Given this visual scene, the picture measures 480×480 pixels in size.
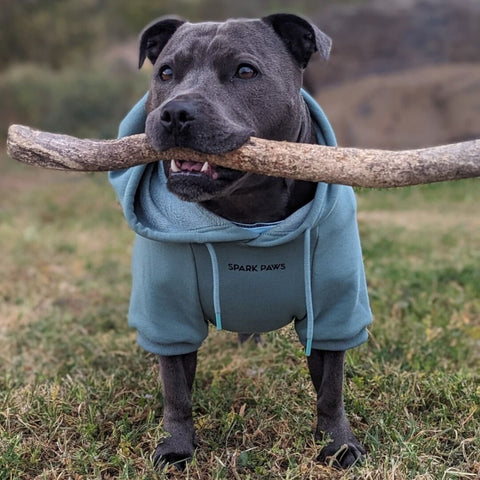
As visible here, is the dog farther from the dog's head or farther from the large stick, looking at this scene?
the large stick

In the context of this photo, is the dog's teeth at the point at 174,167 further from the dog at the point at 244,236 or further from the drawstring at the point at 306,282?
the drawstring at the point at 306,282

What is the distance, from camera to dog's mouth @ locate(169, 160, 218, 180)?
7.10ft

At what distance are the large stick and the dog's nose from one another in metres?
0.12

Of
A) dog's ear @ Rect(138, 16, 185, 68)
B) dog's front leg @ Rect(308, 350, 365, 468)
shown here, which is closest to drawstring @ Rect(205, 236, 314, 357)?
dog's front leg @ Rect(308, 350, 365, 468)

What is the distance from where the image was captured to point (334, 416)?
2.57 meters

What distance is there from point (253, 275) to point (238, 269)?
54 mm

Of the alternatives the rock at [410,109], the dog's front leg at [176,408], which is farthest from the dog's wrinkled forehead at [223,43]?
the rock at [410,109]

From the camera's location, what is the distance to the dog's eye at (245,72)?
2.25 m

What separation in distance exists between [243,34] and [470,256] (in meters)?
3.17

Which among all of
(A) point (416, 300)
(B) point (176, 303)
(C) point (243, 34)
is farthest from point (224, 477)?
(A) point (416, 300)

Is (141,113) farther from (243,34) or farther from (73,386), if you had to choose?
(73,386)

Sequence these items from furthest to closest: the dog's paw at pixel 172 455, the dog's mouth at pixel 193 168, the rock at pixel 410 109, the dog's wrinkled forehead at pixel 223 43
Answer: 1. the rock at pixel 410 109
2. the dog's paw at pixel 172 455
3. the dog's wrinkled forehead at pixel 223 43
4. the dog's mouth at pixel 193 168

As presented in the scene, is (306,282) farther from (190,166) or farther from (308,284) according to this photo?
(190,166)

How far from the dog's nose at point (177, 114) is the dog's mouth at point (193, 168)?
186 mm
